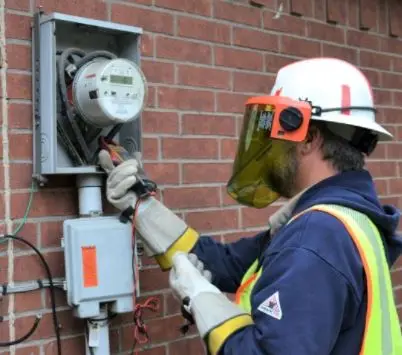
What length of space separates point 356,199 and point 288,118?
1.10 feet

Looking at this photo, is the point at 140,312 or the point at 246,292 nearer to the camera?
the point at 246,292

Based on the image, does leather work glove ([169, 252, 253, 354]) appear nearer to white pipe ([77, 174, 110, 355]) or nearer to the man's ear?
white pipe ([77, 174, 110, 355])

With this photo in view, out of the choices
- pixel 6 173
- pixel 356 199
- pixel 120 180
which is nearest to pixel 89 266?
pixel 120 180

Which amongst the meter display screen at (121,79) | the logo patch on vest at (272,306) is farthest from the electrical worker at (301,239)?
the meter display screen at (121,79)

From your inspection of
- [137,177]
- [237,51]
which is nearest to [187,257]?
[137,177]

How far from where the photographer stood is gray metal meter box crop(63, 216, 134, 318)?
231 centimetres

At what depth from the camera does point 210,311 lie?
79.0 inches

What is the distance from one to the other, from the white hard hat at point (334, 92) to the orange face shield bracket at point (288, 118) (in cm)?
5

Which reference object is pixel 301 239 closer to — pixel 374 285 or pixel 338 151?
pixel 374 285

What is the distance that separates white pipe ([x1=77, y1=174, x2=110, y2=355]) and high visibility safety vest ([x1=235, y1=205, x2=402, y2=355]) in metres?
0.82

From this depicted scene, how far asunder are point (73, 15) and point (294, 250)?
51.0 inches

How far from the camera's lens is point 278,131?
7.14 feet

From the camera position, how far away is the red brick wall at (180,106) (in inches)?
93.6

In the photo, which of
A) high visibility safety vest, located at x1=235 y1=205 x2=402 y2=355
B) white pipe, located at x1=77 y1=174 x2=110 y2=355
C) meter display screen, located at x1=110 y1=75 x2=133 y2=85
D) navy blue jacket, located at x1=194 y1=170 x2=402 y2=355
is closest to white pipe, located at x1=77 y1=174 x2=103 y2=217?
white pipe, located at x1=77 y1=174 x2=110 y2=355
